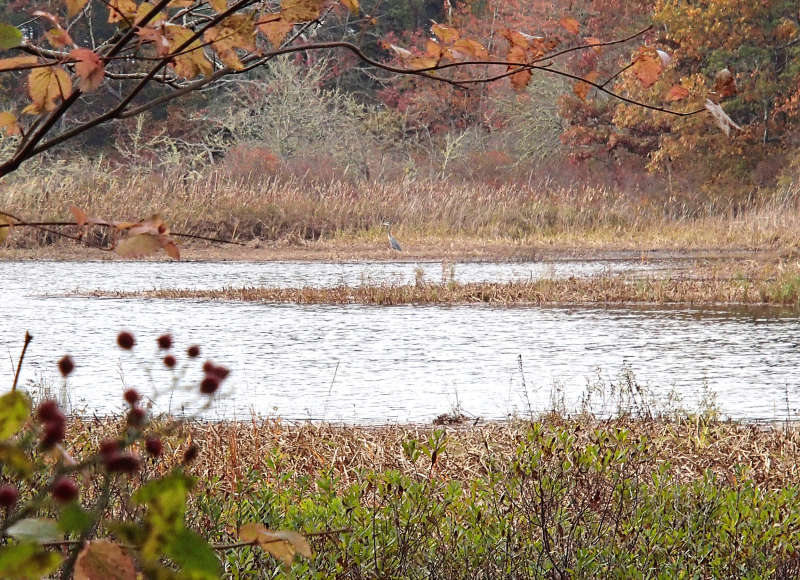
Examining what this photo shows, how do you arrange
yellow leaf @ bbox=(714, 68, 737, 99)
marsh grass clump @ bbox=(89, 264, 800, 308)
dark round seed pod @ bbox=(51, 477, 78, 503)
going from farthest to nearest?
marsh grass clump @ bbox=(89, 264, 800, 308), yellow leaf @ bbox=(714, 68, 737, 99), dark round seed pod @ bbox=(51, 477, 78, 503)

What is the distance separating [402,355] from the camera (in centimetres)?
1216

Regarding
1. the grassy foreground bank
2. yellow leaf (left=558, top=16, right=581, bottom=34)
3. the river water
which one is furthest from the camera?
the river water

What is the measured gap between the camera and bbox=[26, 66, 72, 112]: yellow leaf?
2273 mm

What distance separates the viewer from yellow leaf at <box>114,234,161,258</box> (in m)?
1.99

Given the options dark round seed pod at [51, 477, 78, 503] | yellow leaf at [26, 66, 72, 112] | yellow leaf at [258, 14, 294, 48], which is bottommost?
dark round seed pod at [51, 477, 78, 503]

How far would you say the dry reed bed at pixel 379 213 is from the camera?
97.6 ft

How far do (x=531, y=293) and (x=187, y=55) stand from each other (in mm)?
16010

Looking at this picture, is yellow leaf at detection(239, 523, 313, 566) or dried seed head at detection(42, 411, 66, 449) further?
yellow leaf at detection(239, 523, 313, 566)

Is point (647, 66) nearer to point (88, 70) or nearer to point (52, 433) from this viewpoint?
point (88, 70)

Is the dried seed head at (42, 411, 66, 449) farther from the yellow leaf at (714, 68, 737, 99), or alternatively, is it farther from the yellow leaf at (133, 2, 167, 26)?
the yellow leaf at (714, 68, 737, 99)

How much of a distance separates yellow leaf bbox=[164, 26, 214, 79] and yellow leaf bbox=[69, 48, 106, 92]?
13.3 inches

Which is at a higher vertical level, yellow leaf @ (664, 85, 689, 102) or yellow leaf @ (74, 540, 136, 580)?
yellow leaf @ (664, 85, 689, 102)

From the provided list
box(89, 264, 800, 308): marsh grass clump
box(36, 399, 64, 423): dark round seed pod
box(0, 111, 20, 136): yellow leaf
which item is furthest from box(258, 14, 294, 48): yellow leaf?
box(89, 264, 800, 308): marsh grass clump

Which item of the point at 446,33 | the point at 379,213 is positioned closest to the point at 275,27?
the point at 446,33
